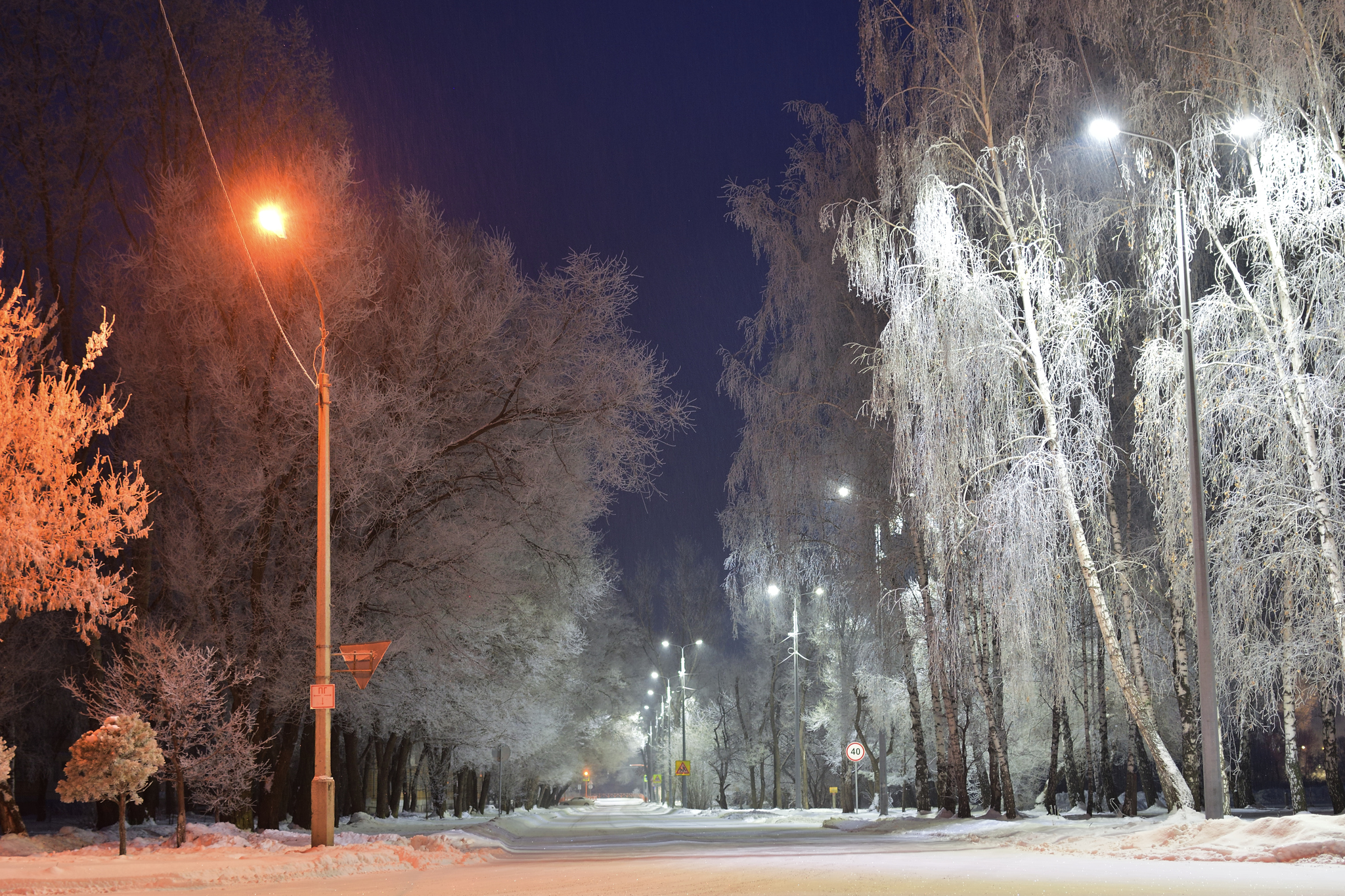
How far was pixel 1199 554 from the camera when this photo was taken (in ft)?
45.7

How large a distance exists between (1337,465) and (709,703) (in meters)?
68.7

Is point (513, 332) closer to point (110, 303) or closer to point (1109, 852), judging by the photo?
point (110, 303)

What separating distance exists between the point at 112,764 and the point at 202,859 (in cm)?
256

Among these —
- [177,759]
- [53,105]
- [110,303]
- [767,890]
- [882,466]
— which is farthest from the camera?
[882,466]

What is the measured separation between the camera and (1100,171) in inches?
713

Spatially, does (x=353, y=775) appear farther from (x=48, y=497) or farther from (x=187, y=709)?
(x=48, y=497)

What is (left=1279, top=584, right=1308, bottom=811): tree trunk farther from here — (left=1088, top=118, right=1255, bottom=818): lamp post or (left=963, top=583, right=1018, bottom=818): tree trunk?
(left=963, top=583, right=1018, bottom=818): tree trunk

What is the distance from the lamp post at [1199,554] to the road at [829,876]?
1.96m

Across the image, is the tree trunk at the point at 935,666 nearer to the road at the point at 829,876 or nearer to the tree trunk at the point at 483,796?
the road at the point at 829,876

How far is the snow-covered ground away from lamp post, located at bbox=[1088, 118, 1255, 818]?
67 cm

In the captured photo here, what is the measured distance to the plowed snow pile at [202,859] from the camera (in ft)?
38.1

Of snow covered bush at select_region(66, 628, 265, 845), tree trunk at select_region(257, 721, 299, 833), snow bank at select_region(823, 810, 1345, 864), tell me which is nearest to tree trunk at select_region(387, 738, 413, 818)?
tree trunk at select_region(257, 721, 299, 833)

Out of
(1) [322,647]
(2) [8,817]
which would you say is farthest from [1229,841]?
(2) [8,817]

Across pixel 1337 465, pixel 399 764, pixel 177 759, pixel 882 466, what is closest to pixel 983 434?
pixel 1337 465
